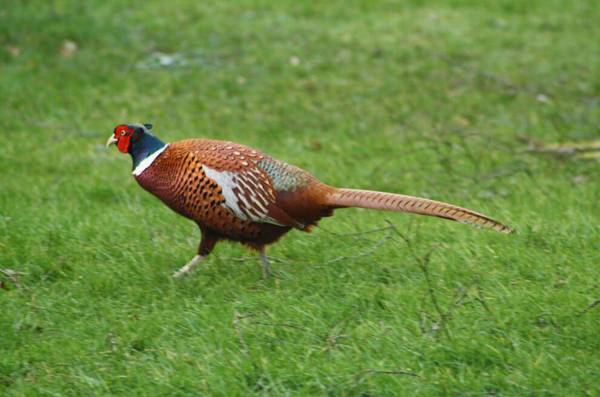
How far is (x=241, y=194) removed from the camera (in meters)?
4.67

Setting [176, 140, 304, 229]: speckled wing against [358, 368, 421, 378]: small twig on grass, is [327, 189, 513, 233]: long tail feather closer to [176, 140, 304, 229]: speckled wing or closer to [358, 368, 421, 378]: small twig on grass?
[176, 140, 304, 229]: speckled wing

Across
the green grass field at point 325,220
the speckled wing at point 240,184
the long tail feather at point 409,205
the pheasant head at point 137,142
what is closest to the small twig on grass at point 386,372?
the green grass field at point 325,220

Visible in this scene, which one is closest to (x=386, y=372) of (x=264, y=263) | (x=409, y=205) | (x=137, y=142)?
(x=409, y=205)

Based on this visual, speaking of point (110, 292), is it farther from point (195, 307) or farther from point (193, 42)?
point (193, 42)

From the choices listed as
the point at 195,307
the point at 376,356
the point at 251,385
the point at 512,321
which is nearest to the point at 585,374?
the point at 512,321

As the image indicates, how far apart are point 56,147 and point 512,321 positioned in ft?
14.4

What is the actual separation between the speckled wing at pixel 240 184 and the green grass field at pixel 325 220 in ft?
1.12

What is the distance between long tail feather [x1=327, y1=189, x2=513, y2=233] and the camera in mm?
4434

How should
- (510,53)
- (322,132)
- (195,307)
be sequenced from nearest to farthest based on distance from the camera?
(195,307)
(322,132)
(510,53)

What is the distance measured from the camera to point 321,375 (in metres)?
3.79

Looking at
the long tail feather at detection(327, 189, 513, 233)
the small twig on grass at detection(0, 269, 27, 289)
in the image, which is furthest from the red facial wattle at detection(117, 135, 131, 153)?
the long tail feather at detection(327, 189, 513, 233)

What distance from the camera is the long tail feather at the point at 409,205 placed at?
175 inches

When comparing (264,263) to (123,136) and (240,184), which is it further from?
(123,136)

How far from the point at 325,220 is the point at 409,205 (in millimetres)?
1292
